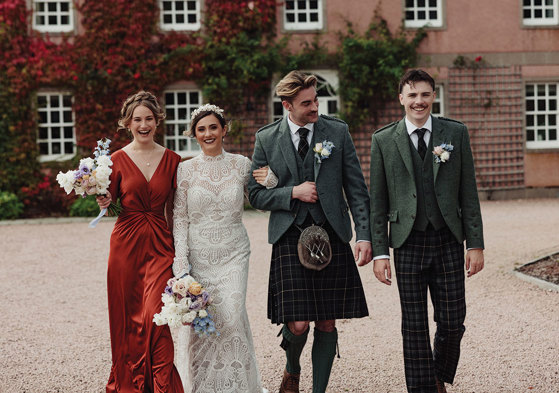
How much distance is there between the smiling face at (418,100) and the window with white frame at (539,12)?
48.7 ft

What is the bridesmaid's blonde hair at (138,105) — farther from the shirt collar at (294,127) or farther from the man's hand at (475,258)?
the man's hand at (475,258)

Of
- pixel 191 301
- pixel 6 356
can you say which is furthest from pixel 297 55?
pixel 191 301

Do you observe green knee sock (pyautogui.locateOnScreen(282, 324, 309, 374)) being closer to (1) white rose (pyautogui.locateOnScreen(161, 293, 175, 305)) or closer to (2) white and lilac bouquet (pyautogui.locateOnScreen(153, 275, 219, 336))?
(2) white and lilac bouquet (pyautogui.locateOnScreen(153, 275, 219, 336))

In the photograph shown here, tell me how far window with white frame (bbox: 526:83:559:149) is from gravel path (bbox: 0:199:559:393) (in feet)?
24.7

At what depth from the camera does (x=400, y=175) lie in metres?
3.97

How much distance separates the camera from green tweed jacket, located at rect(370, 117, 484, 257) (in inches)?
154

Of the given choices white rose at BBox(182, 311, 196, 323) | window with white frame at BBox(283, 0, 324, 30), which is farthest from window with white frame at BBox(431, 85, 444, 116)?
white rose at BBox(182, 311, 196, 323)

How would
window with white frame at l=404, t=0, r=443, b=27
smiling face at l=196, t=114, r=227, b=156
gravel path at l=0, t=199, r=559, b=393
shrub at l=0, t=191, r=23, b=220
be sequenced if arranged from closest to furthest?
1. smiling face at l=196, t=114, r=227, b=156
2. gravel path at l=0, t=199, r=559, b=393
3. shrub at l=0, t=191, r=23, b=220
4. window with white frame at l=404, t=0, r=443, b=27

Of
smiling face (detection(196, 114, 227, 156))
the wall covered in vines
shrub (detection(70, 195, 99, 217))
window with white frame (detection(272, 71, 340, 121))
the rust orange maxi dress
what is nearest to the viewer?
the rust orange maxi dress

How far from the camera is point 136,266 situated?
4.32 metres

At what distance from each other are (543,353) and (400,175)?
212 centimetres

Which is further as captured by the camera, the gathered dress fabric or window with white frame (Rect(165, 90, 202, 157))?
window with white frame (Rect(165, 90, 202, 157))

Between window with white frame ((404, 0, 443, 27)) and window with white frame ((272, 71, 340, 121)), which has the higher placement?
window with white frame ((404, 0, 443, 27))

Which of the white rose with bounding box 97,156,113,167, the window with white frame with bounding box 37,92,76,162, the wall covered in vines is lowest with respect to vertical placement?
the white rose with bounding box 97,156,113,167
